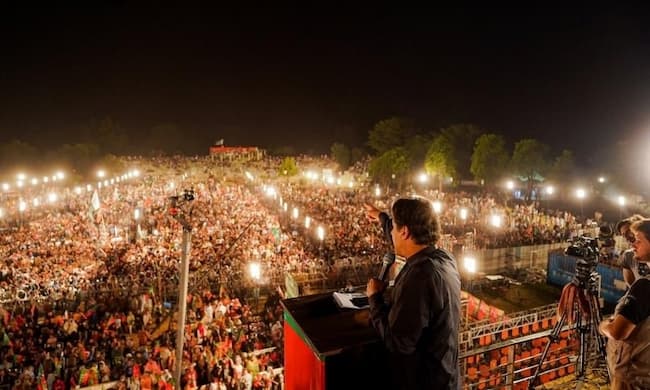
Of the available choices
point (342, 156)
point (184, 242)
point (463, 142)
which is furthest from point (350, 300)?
point (342, 156)

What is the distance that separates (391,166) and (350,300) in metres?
43.4

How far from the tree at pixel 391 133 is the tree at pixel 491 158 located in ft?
55.1

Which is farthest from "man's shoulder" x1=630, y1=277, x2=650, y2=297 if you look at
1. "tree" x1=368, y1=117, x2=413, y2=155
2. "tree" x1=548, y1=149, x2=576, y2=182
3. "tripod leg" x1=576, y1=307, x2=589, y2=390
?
"tree" x1=368, y1=117, x2=413, y2=155

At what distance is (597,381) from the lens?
4.42 m

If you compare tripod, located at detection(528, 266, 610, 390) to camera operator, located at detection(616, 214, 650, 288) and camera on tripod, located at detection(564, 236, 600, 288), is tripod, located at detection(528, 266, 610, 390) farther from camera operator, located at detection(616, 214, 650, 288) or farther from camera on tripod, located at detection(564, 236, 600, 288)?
camera operator, located at detection(616, 214, 650, 288)

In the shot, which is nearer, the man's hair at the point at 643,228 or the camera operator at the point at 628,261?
the man's hair at the point at 643,228

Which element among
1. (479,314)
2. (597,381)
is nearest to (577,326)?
(597,381)

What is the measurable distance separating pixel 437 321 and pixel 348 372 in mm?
575

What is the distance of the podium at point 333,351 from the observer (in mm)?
2148

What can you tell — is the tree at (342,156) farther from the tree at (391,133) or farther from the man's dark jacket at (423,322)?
the man's dark jacket at (423,322)

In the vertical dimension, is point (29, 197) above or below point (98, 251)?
above

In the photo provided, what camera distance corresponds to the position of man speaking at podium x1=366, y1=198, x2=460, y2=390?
192cm

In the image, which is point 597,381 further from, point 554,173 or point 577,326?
point 554,173

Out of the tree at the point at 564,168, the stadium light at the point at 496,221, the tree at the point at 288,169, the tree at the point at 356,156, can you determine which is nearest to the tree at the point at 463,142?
the tree at the point at 564,168
